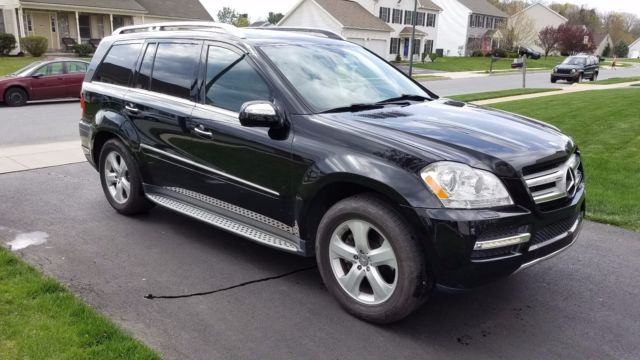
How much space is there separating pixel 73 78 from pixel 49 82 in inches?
29.1

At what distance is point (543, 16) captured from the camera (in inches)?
3364

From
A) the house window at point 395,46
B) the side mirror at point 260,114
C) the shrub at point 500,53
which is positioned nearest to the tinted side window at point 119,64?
the side mirror at point 260,114

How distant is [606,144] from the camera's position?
9.27m

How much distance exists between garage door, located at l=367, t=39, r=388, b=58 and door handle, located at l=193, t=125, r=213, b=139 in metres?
46.3

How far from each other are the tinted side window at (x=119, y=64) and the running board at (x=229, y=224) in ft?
4.20

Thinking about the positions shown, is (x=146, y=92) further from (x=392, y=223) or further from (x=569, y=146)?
(x=569, y=146)

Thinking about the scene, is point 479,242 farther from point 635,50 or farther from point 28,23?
point 635,50

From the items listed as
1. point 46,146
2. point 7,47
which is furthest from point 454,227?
point 7,47

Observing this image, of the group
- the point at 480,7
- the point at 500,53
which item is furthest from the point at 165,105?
the point at 480,7

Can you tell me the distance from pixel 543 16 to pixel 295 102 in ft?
301

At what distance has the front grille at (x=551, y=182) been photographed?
3.41 meters

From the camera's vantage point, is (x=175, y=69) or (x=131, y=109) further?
(x=131, y=109)

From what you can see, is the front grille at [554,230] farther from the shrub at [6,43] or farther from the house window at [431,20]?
the house window at [431,20]

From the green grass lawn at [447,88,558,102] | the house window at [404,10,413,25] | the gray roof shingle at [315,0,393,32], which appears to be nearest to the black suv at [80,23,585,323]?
the green grass lawn at [447,88,558,102]
